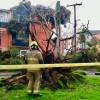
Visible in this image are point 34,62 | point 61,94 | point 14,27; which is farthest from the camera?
point 14,27

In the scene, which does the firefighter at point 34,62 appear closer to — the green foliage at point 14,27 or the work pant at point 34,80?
the work pant at point 34,80

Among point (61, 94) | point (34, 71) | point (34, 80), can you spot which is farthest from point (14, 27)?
point (34, 71)

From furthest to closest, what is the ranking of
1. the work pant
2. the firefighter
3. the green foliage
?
the green foliage → the work pant → the firefighter

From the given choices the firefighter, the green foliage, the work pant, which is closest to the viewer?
the firefighter

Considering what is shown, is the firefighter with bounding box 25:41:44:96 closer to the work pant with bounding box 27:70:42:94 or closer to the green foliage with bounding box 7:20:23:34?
the work pant with bounding box 27:70:42:94

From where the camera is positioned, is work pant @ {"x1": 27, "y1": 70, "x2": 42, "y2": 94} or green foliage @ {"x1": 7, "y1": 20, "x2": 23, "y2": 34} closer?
work pant @ {"x1": 27, "y1": 70, "x2": 42, "y2": 94}

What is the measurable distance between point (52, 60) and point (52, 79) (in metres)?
1.51

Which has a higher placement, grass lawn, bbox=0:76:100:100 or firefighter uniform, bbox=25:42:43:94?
firefighter uniform, bbox=25:42:43:94

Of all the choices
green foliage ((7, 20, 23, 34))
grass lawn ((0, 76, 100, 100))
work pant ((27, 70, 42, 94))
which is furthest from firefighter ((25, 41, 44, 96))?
green foliage ((7, 20, 23, 34))

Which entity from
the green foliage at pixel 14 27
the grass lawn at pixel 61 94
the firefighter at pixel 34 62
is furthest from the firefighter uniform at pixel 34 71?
the green foliage at pixel 14 27

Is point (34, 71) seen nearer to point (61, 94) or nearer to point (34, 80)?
point (34, 80)

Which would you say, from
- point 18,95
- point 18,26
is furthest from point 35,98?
point 18,26

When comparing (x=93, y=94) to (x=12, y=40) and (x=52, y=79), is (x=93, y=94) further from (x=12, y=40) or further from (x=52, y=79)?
(x=12, y=40)

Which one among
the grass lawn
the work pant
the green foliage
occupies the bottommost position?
the grass lawn
